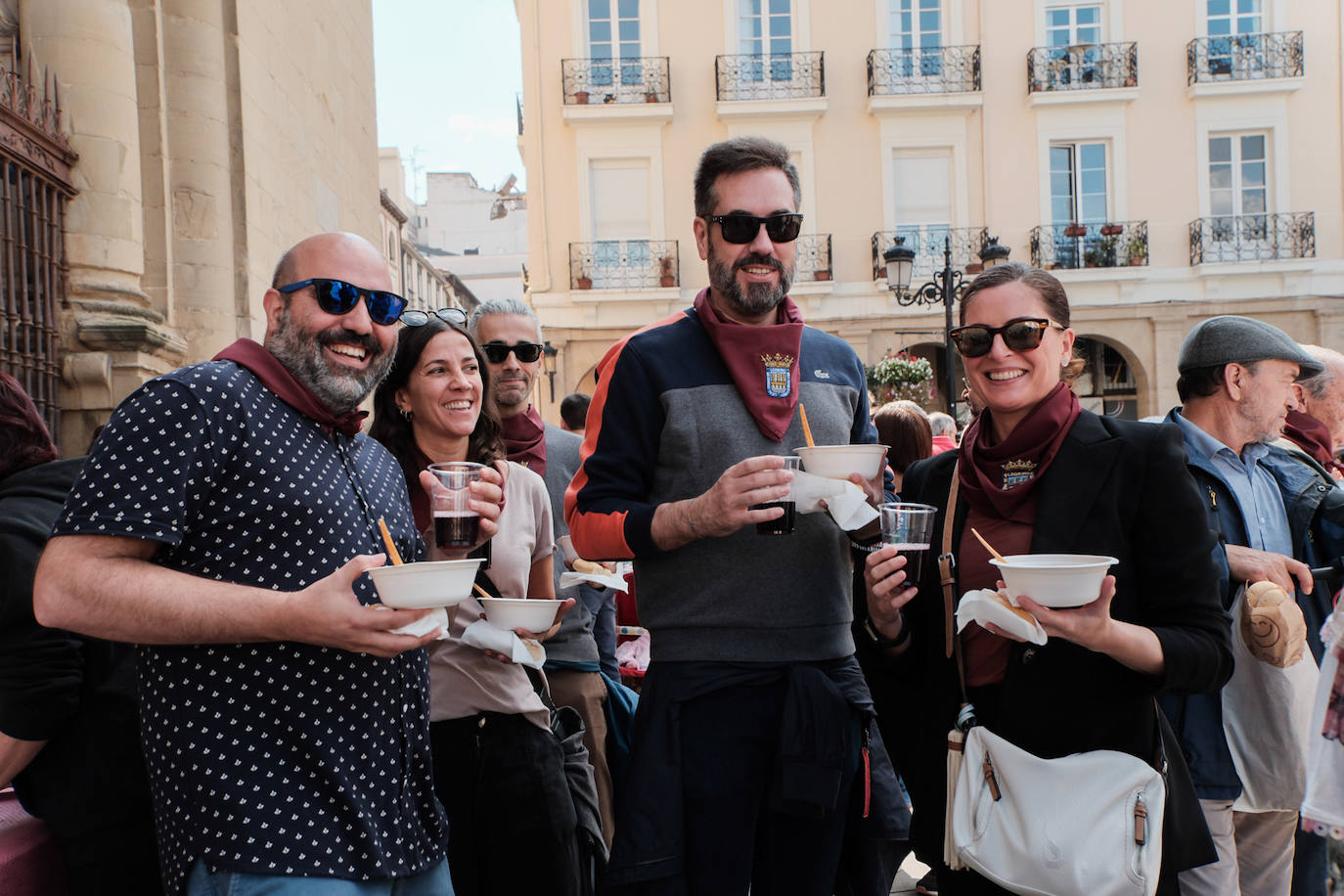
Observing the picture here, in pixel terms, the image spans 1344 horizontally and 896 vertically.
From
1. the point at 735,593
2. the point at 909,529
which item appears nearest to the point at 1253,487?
the point at 909,529

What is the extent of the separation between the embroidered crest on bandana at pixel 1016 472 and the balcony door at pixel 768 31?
20.6 m

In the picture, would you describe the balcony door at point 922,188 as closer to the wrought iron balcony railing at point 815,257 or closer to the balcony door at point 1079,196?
the wrought iron balcony railing at point 815,257

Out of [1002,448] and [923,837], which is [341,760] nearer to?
[923,837]

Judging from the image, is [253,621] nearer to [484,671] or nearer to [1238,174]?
[484,671]

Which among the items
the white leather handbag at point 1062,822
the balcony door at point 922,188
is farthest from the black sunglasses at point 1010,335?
the balcony door at point 922,188

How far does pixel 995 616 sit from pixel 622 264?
1994 centimetres

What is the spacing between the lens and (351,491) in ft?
7.53

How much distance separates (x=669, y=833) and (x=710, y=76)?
69.1ft

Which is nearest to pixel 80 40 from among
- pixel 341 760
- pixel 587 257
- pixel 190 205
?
pixel 190 205

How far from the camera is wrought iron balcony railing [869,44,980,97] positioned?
854 inches

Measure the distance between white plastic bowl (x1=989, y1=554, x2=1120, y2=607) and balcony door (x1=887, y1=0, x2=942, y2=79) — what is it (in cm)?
2155

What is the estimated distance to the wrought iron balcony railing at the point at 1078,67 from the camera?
2139 cm

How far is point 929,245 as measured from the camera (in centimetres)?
2159

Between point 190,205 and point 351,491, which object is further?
point 190,205
